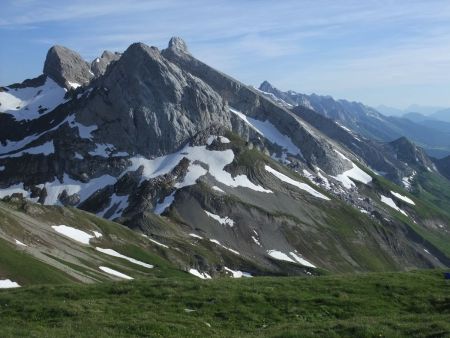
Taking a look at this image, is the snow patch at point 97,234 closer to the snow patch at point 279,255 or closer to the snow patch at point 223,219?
the snow patch at point 223,219

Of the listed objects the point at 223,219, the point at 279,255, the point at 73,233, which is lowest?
the point at 279,255

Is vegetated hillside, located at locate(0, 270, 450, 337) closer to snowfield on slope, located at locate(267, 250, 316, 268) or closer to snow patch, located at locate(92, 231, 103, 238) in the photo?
snow patch, located at locate(92, 231, 103, 238)

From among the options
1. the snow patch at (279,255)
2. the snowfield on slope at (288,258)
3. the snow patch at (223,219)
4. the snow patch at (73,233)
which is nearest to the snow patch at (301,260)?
the snowfield on slope at (288,258)

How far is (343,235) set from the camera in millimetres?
199500

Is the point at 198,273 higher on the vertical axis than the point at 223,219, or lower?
lower

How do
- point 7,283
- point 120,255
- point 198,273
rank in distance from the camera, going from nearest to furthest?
point 7,283, point 120,255, point 198,273

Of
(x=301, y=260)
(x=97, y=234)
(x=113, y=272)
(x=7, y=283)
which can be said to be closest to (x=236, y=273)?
(x=301, y=260)

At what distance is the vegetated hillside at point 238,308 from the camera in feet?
86.9

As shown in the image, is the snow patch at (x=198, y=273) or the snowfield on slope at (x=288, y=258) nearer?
the snow patch at (x=198, y=273)

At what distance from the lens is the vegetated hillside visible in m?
26.5

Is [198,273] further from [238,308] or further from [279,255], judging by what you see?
[238,308]

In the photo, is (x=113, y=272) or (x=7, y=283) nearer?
(x=7, y=283)

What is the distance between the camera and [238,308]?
32969mm

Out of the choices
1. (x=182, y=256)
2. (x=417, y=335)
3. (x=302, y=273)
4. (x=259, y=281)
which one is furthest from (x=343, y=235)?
(x=417, y=335)
